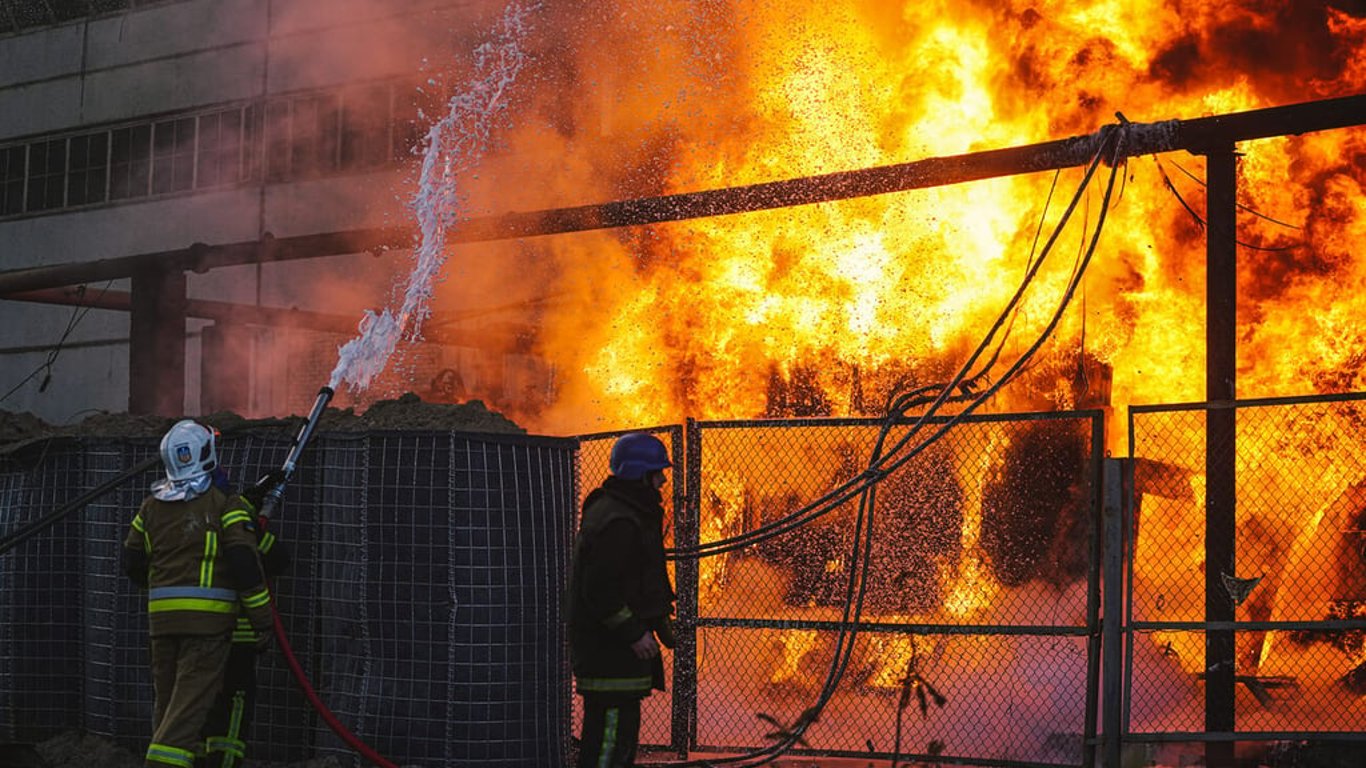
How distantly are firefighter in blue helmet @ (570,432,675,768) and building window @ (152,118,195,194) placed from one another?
62.1 feet

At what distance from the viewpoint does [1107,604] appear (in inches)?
288

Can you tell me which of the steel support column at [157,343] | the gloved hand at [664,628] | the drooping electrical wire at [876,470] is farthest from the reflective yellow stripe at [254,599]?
the steel support column at [157,343]

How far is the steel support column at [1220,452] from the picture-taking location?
7.74 meters

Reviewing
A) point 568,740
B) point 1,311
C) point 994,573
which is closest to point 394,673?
point 568,740

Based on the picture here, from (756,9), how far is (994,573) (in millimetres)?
7546

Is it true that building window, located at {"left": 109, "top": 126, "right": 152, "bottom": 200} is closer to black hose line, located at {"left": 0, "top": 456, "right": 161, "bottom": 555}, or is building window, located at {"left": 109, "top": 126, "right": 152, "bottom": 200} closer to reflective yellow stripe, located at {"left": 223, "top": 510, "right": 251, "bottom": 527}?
black hose line, located at {"left": 0, "top": 456, "right": 161, "bottom": 555}

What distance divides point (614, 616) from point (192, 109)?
64.2 ft

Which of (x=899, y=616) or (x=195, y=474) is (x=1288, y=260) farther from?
(x=195, y=474)

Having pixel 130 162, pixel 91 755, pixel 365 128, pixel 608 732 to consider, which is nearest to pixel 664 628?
pixel 608 732

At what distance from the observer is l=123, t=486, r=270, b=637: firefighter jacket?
6.58m

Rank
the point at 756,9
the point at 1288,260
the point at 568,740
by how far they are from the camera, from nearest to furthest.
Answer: the point at 568,740
the point at 1288,260
the point at 756,9

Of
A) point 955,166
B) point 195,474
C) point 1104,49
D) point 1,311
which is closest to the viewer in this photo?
point 195,474

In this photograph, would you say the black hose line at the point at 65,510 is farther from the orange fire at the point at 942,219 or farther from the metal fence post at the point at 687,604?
the orange fire at the point at 942,219

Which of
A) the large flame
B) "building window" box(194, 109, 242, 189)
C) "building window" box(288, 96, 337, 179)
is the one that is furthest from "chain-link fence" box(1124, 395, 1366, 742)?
"building window" box(194, 109, 242, 189)
